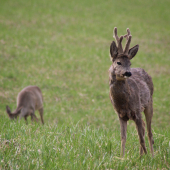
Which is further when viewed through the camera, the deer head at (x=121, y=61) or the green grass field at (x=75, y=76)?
the green grass field at (x=75, y=76)

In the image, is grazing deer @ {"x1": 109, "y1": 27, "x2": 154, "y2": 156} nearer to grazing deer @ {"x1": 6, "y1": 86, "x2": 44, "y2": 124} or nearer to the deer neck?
the deer neck

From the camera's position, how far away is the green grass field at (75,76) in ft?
12.1

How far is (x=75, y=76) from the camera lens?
47.5 ft

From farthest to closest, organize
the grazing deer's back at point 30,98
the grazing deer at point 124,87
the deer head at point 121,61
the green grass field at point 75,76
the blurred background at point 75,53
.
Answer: the blurred background at point 75,53 → the grazing deer's back at point 30,98 → the green grass field at point 75,76 → the grazing deer at point 124,87 → the deer head at point 121,61

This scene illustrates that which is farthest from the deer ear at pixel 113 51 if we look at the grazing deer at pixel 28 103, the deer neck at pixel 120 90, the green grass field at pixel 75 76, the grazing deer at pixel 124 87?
the grazing deer at pixel 28 103

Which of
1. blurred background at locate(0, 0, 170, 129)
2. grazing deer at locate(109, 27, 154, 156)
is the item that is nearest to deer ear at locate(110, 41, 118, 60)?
grazing deer at locate(109, 27, 154, 156)

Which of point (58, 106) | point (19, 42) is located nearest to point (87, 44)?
point (19, 42)

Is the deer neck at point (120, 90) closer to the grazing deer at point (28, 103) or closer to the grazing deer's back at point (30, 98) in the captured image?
the grazing deer at point (28, 103)

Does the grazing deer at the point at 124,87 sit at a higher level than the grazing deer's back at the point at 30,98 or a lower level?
higher

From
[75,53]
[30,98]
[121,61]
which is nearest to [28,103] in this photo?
[30,98]

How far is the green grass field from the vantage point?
3677 millimetres

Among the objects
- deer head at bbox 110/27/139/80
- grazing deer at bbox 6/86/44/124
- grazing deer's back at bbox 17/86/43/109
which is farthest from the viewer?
grazing deer's back at bbox 17/86/43/109

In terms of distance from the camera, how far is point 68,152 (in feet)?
11.9

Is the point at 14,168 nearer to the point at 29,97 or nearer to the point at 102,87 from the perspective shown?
the point at 29,97
